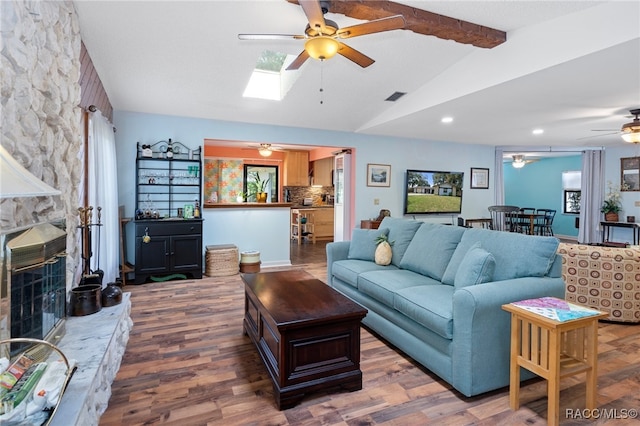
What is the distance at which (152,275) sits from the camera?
4.82 m

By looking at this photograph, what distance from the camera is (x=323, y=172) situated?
9430mm

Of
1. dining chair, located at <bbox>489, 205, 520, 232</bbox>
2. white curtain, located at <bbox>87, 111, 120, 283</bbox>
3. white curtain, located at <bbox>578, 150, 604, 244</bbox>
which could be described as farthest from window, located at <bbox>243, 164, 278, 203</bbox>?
white curtain, located at <bbox>578, 150, 604, 244</bbox>

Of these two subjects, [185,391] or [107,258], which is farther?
[107,258]

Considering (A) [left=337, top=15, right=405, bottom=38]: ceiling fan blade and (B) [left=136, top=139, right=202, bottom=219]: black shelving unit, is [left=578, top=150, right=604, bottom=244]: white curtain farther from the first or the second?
(B) [left=136, top=139, right=202, bottom=219]: black shelving unit

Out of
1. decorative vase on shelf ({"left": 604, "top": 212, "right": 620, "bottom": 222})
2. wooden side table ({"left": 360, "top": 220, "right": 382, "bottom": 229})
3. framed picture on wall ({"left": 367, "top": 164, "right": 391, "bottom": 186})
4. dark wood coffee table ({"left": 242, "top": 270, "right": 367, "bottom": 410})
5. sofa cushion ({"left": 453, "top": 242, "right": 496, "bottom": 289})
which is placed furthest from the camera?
decorative vase on shelf ({"left": 604, "top": 212, "right": 620, "bottom": 222})

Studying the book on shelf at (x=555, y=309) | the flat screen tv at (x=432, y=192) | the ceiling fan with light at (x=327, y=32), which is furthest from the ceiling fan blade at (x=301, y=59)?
the flat screen tv at (x=432, y=192)

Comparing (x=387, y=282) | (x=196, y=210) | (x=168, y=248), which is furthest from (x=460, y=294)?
(x=196, y=210)

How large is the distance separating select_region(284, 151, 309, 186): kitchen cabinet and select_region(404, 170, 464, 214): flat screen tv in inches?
128

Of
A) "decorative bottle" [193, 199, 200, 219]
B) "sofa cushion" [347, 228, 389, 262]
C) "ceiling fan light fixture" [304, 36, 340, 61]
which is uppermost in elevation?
"ceiling fan light fixture" [304, 36, 340, 61]

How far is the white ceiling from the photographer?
288cm

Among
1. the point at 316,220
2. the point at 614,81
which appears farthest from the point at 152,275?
the point at 614,81

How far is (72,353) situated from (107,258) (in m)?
2.37

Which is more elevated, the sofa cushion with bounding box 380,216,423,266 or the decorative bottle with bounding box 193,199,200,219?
the decorative bottle with bounding box 193,199,200,219

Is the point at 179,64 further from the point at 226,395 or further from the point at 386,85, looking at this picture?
the point at 226,395
